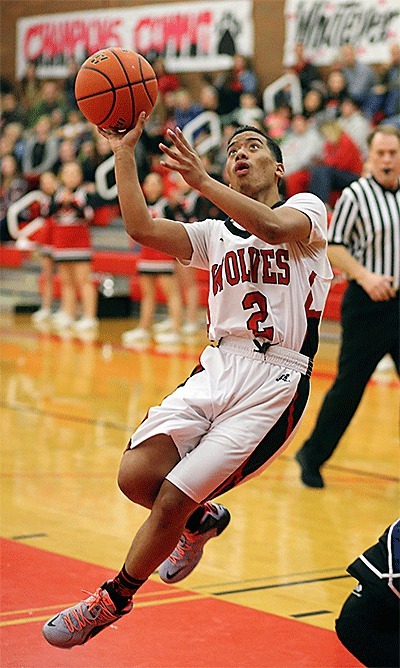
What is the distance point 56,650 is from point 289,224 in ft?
5.85

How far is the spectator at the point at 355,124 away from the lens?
1457 centimetres

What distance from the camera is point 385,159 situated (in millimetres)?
6684

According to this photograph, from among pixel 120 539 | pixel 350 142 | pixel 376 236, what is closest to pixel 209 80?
pixel 350 142

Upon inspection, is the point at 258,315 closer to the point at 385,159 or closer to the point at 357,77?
the point at 385,159

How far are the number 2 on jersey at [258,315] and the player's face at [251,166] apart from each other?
368 mm

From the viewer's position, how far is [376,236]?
675 centimetres

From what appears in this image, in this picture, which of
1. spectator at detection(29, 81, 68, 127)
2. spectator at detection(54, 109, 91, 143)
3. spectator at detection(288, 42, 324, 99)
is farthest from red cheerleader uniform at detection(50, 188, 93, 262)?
spectator at detection(29, 81, 68, 127)

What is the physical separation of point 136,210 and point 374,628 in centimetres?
158

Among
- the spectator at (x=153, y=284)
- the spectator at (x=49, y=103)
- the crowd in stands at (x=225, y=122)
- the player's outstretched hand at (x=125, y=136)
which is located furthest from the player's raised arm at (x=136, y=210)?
the spectator at (x=49, y=103)

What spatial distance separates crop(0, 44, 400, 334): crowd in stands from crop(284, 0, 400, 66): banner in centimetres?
27

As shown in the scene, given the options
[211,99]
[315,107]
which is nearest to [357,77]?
[315,107]

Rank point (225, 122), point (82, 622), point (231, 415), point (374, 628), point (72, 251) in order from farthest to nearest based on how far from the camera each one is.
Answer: point (225, 122) < point (72, 251) < point (231, 415) < point (82, 622) < point (374, 628)

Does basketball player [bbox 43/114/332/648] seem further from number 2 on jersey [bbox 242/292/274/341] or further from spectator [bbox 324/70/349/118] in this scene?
spectator [bbox 324/70/349/118]

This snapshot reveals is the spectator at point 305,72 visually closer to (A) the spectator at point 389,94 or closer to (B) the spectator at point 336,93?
(B) the spectator at point 336,93
